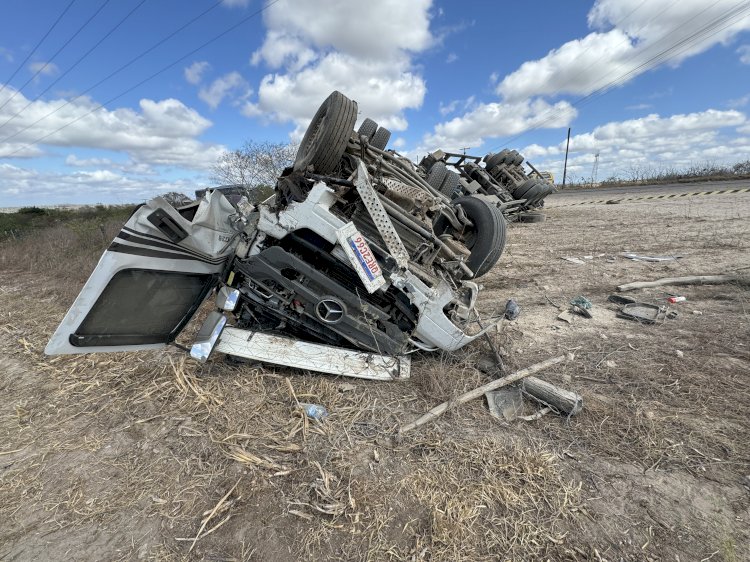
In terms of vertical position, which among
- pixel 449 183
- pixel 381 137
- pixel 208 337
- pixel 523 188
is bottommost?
pixel 208 337

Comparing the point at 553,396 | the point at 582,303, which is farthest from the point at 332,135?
the point at 582,303

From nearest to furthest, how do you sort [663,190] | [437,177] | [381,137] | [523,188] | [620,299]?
[620,299]
[437,177]
[381,137]
[523,188]
[663,190]

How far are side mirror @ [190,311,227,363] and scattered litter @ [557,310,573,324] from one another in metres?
3.30

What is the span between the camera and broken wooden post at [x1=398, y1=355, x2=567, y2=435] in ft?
7.80

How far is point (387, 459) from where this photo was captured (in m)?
2.13

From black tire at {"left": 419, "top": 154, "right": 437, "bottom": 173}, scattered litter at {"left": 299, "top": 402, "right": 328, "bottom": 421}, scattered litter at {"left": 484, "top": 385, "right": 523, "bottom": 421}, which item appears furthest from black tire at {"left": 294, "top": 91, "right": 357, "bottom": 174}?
black tire at {"left": 419, "top": 154, "right": 437, "bottom": 173}

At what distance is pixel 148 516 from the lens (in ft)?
6.13

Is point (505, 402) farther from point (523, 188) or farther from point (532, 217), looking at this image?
point (532, 217)

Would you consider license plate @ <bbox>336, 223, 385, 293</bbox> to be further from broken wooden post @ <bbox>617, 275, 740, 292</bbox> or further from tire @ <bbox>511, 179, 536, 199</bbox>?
tire @ <bbox>511, 179, 536, 199</bbox>

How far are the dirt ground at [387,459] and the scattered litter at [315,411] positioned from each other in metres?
0.05

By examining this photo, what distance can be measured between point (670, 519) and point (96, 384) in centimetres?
399

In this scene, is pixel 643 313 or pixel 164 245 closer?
pixel 164 245

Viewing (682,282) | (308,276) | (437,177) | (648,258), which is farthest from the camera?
(648,258)

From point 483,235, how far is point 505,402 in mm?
1846
